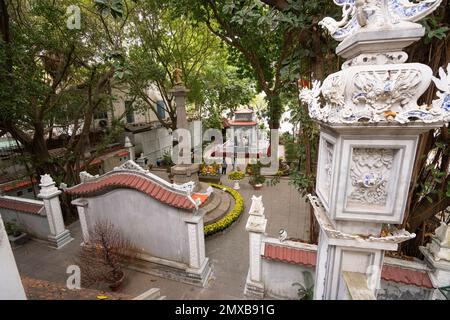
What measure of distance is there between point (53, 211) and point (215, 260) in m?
6.18

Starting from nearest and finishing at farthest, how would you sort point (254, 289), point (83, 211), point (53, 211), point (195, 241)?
point (254, 289) < point (195, 241) < point (83, 211) < point (53, 211)

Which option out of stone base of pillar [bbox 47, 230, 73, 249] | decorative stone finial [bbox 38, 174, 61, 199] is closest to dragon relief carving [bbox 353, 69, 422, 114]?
decorative stone finial [bbox 38, 174, 61, 199]

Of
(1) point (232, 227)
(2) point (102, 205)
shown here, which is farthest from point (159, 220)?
(1) point (232, 227)

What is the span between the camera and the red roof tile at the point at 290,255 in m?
5.17

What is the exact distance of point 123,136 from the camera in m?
18.3

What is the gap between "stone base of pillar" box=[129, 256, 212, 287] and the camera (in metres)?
6.48

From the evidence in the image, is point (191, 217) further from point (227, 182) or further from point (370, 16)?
point (227, 182)

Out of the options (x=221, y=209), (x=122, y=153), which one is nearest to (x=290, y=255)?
(x=221, y=209)

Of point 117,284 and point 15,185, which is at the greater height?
point 15,185

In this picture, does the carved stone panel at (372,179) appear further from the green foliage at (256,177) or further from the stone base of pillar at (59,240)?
the green foliage at (256,177)

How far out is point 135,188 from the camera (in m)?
6.39

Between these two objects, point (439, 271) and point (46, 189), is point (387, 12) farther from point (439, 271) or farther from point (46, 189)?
point (46, 189)

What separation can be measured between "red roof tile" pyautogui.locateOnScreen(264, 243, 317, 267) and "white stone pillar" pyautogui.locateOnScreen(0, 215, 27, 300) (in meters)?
4.56

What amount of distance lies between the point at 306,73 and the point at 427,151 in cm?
314
